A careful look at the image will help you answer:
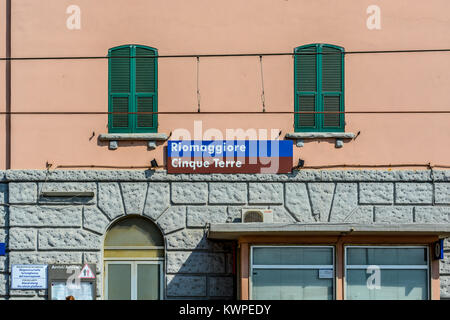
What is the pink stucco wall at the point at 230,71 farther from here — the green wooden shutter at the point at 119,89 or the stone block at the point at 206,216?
the stone block at the point at 206,216

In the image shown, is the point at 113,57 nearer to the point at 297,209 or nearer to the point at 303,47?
the point at 303,47

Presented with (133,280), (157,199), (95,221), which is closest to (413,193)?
(157,199)

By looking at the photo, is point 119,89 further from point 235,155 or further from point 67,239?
point 67,239

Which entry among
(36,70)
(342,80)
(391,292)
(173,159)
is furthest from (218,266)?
(36,70)

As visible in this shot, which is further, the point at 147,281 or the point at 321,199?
the point at 147,281

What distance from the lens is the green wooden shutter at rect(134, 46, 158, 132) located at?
16094mm

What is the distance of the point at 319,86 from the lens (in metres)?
16.0

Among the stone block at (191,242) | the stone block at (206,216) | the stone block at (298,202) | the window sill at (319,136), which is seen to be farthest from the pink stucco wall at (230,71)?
the stone block at (191,242)

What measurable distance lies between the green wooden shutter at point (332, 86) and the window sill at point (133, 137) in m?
3.37

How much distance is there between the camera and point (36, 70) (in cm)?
1625

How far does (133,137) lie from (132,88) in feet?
3.43

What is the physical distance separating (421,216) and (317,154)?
245cm

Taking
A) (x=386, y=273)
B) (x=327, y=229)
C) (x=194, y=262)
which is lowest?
(x=386, y=273)

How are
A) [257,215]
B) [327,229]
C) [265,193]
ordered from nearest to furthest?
[327,229] → [257,215] → [265,193]
